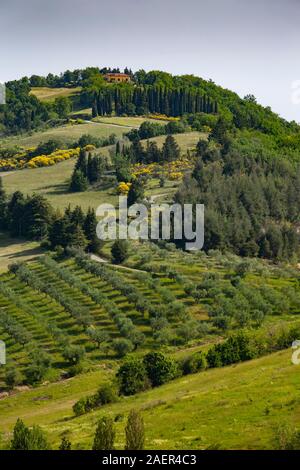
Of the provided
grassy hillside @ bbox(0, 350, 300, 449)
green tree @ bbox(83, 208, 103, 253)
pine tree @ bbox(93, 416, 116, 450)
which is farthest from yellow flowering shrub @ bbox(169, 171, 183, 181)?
pine tree @ bbox(93, 416, 116, 450)

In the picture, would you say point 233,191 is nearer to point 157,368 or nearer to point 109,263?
point 109,263

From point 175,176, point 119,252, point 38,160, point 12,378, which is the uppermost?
point 38,160

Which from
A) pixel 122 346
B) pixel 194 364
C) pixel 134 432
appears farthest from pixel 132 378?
pixel 134 432

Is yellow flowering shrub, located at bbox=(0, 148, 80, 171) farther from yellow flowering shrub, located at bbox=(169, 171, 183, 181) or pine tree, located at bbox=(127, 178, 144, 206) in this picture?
pine tree, located at bbox=(127, 178, 144, 206)

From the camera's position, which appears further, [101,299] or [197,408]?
[101,299]

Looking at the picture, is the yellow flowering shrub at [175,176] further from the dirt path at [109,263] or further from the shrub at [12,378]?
the shrub at [12,378]

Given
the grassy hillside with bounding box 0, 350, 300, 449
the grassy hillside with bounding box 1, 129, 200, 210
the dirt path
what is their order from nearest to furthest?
the grassy hillside with bounding box 0, 350, 300, 449 < the dirt path < the grassy hillside with bounding box 1, 129, 200, 210

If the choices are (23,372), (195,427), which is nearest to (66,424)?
(195,427)
